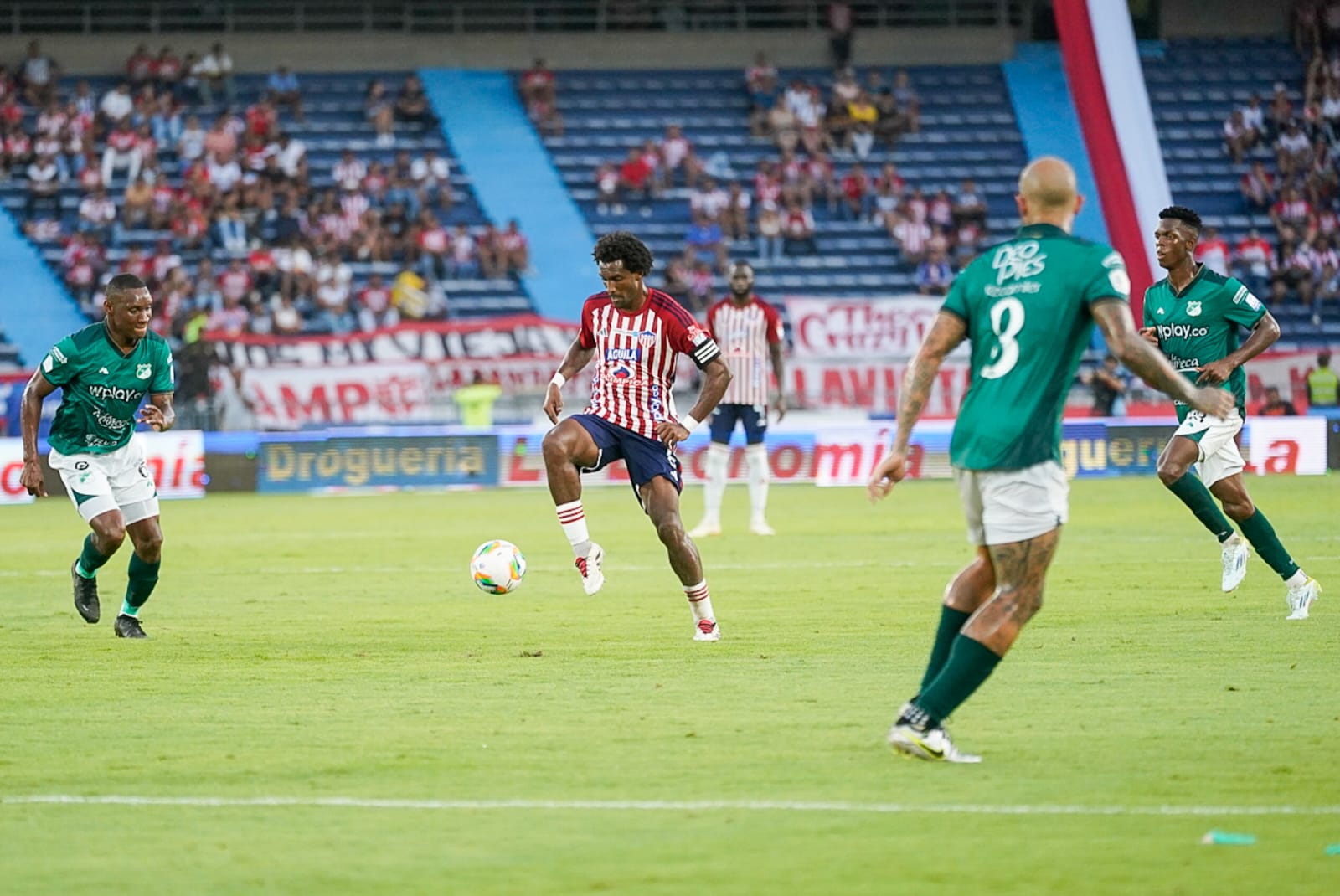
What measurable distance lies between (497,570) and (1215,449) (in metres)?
4.68

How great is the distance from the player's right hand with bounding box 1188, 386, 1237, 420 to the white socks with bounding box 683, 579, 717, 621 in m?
4.72

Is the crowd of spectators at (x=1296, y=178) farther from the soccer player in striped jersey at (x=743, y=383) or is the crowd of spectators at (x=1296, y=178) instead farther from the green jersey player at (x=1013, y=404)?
the green jersey player at (x=1013, y=404)

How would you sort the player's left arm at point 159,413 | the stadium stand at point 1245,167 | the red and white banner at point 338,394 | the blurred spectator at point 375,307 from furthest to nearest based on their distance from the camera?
the stadium stand at point 1245,167 → the blurred spectator at point 375,307 → the red and white banner at point 338,394 → the player's left arm at point 159,413

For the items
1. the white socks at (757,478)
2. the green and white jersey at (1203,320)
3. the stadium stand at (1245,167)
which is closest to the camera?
the green and white jersey at (1203,320)

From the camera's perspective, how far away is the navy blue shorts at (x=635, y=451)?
11.6 metres

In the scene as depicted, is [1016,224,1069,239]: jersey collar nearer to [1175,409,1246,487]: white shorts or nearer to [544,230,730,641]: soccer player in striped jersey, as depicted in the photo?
[544,230,730,641]: soccer player in striped jersey

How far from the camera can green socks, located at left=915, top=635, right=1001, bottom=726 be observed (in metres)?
7.28

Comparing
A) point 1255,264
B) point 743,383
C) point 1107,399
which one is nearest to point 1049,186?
point 743,383

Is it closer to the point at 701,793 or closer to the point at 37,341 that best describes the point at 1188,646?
the point at 701,793

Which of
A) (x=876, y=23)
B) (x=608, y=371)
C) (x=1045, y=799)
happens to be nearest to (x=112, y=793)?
(x=1045, y=799)

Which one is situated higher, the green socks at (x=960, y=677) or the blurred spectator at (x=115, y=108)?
A: the blurred spectator at (x=115, y=108)

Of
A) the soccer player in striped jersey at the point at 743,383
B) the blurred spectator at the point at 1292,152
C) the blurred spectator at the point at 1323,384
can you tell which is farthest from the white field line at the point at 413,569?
the blurred spectator at the point at 1292,152

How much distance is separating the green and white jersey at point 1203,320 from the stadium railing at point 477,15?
99.8 ft

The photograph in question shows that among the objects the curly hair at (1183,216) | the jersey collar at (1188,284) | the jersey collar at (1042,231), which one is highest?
the jersey collar at (1042,231)
